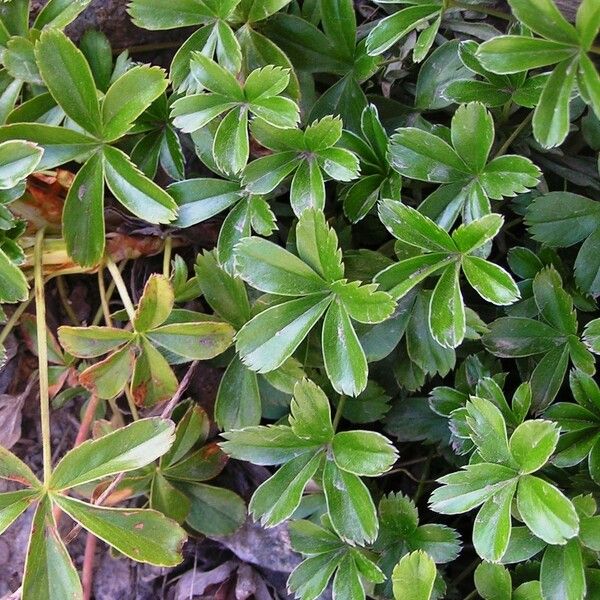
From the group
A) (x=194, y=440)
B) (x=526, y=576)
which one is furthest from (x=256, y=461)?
(x=526, y=576)

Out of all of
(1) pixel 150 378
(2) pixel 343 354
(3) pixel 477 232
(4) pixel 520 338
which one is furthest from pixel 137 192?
(4) pixel 520 338

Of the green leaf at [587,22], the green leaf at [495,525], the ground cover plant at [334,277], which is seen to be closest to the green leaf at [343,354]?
the ground cover plant at [334,277]

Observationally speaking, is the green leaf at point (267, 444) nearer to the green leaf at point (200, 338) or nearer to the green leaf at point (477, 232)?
the green leaf at point (200, 338)

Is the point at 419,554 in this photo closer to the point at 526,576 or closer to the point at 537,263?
the point at 526,576

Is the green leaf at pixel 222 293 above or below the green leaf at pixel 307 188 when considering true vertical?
below

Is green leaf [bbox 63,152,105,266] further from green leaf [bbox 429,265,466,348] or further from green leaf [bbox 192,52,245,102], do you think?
green leaf [bbox 429,265,466,348]

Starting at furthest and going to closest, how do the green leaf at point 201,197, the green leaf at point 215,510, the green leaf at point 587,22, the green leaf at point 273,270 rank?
the green leaf at point 215,510, the green leaf at point 201,197, the green leaf at point 273,270, the green leaf at point 587,22
